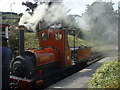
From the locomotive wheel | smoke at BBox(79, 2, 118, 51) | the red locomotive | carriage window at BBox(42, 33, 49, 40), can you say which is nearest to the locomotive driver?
the red locomotive

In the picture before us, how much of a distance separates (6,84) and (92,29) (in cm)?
2285

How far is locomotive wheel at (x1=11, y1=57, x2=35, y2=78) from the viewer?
26.5ft

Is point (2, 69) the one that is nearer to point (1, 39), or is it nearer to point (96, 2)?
point (1, 39)

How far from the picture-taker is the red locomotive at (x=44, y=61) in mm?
8055

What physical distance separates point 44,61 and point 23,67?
124 centimetres

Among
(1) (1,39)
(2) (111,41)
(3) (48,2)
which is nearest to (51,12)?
(3) (48,2)

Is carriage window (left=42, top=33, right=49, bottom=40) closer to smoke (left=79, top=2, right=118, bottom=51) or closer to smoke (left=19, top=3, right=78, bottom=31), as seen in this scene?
smoke (left=19, top=3, right=78, bottom=31)

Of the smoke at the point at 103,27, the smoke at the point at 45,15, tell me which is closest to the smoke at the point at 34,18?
the smoke at the point at 45,15

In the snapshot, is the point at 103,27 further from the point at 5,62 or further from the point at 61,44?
the point at 5,62

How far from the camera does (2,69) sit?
6508 mm

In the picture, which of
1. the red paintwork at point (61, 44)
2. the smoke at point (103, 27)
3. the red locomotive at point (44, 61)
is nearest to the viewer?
the red locomotive at point (44, 61)

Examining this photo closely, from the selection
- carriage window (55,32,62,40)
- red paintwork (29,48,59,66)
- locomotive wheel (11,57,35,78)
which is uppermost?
carriage window (55,32,62,40)

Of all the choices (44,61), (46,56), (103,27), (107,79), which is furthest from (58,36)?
(103,27)

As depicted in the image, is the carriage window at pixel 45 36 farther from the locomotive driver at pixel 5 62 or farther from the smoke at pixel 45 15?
the locomotive driver at pixel 5 62
